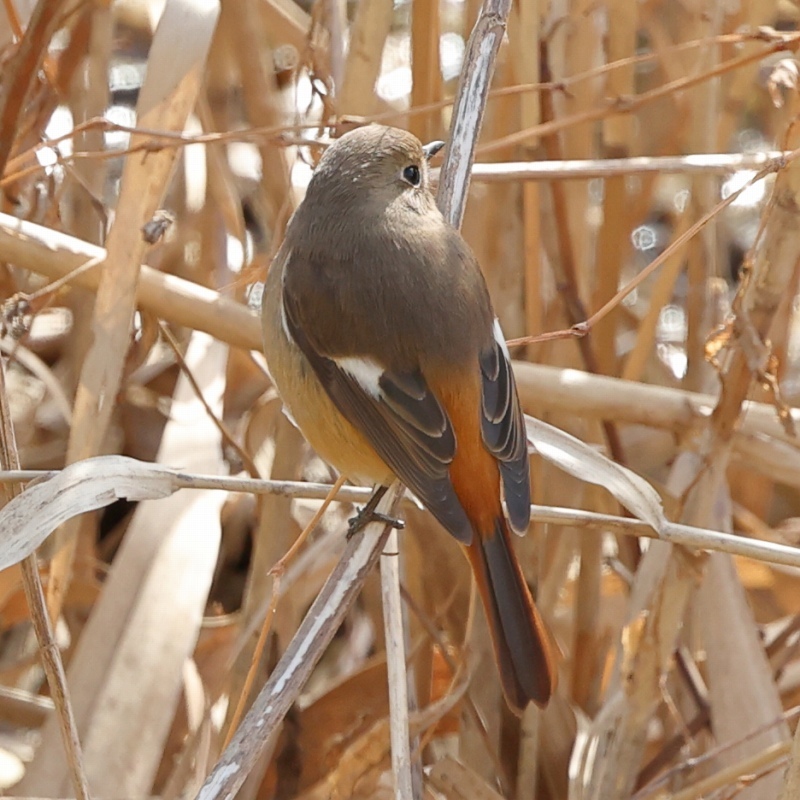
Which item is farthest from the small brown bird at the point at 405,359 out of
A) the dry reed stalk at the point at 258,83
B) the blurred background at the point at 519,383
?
the dry reed stalk at the point at 258,83

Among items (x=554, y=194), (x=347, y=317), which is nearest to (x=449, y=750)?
(x=347, y=317)

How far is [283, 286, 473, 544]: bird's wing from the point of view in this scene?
2020 mm

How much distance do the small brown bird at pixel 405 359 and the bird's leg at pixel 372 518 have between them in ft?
0.14

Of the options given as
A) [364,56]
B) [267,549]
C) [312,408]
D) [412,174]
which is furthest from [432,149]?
[267,549]

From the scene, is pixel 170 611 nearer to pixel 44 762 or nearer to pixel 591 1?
pixel 44 762

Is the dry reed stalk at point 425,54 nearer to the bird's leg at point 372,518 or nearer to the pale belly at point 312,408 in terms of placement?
the pale belly at point 312,408

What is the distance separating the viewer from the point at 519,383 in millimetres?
2340

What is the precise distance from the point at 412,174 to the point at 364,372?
39cm

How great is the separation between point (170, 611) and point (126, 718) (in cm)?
22

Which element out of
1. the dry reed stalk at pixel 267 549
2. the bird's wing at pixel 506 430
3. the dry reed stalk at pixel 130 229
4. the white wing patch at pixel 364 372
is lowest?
the dry reed stalk at pixel 267 549

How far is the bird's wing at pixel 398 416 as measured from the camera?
202 cm

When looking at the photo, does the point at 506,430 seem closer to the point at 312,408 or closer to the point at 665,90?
the point at 312,408

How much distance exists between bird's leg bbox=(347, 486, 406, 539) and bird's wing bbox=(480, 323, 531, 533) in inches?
9.0

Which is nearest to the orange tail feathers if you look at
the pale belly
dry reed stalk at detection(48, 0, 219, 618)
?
the pale belly
